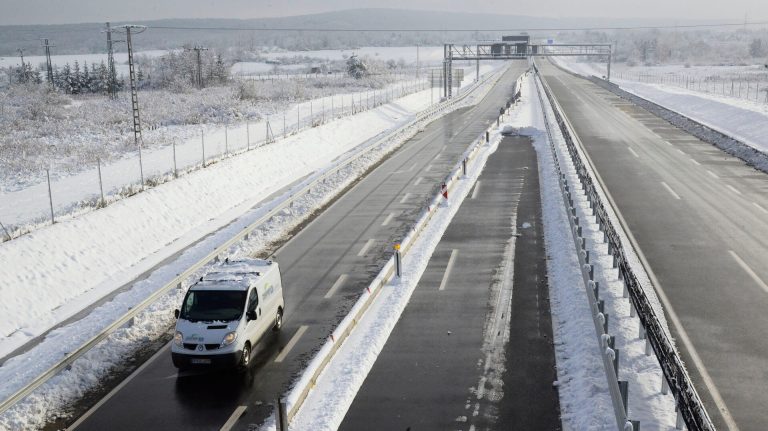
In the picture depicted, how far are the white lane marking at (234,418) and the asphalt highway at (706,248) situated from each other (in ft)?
27.6

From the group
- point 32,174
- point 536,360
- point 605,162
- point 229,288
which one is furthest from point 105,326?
point 605,162

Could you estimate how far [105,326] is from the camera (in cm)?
1694

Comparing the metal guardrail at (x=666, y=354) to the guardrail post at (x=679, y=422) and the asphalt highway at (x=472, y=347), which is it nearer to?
the guardrail post at (x=679, y=422)

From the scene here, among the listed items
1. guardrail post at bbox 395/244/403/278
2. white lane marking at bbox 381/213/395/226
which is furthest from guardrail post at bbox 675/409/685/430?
white lane marking at bbox 381/213/395/226

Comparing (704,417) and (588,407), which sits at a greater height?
(704,417)

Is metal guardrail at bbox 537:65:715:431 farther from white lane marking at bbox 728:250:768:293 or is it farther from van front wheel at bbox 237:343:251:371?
van front wheel at bbox 237:343:251:371

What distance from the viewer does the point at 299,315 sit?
58.6ft

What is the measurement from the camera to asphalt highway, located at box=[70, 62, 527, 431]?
→ 12.9 metres

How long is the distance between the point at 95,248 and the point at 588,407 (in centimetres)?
1732

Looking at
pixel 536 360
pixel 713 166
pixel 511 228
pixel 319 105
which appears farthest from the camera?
pixel 319 105

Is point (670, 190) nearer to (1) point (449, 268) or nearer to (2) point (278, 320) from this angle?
(1) point (449, 268)

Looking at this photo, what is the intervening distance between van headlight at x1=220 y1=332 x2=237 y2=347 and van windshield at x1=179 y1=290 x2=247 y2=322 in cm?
48

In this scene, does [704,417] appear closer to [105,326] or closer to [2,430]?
[2,430]

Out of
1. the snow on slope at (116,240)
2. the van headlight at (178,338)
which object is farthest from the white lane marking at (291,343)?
the snow on slope at (116,240)
